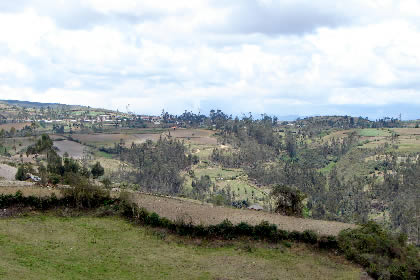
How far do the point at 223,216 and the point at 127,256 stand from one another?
9.67 meters

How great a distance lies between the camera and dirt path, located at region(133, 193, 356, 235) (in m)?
31.6

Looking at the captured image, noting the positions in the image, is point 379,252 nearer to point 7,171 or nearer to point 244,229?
point 244,229

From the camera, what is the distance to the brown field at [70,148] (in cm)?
11153

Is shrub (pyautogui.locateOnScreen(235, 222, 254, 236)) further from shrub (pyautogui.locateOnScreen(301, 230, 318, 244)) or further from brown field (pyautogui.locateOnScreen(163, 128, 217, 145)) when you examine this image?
brown field (pyautogui.locateOnScreen(163, 128, 217, 145))

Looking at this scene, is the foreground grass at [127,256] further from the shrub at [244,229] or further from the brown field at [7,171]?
the brown field at [7,171]

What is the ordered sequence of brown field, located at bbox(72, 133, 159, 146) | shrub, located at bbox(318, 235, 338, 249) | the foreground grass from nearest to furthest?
the foreground grass, shrub, located at bbox(318, 235, 338, 249), brown field, located at bbox(72, 133, 159, 146)

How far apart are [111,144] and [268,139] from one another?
187ft

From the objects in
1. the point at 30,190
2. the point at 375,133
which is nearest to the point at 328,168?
the point at 375,133

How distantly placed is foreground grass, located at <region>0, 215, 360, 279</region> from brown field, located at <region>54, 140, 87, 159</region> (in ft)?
272

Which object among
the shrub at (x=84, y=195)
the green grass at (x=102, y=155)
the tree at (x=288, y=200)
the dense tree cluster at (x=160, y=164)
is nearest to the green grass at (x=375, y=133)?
the dense tree cluster at (x=160, y=164)

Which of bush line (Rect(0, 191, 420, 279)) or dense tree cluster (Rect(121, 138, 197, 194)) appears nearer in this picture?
bush line (Rect(0, 191, 420, 279))

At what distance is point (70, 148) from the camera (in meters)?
119

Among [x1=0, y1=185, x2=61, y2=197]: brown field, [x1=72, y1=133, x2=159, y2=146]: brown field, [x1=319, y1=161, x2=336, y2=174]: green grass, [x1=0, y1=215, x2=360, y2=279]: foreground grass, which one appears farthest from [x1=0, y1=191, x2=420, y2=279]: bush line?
[x1=72, y1=133, x2=159, y2=146]: brown field

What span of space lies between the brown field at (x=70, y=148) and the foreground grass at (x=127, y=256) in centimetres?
8301
